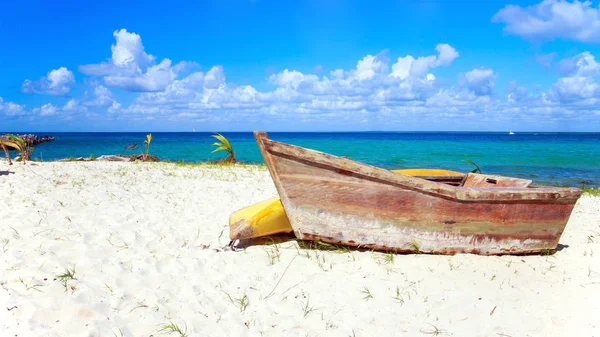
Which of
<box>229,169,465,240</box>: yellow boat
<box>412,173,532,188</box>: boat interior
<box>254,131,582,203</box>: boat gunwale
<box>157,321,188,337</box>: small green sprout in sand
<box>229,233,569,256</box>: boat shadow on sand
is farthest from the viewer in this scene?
<box>412,173,532,188</box>: boat interior

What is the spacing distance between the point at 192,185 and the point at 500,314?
21.9ft

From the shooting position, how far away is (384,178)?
3934mm

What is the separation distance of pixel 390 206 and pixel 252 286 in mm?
1606

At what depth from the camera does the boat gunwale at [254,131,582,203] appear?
388cm

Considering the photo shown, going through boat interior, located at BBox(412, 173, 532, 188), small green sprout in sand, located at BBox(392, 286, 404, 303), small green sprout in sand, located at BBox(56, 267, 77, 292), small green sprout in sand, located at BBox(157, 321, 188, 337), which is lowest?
small green sprout in sand, located at BBox(392, 286, 404, 303)

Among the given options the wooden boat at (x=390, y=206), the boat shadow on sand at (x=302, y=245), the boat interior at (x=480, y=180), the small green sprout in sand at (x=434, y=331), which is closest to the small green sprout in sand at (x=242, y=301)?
the wooden boat at (x=390, y=206)

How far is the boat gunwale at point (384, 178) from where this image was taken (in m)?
3.88

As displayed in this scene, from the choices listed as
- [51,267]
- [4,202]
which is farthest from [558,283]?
[4,202]

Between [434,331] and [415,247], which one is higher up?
[415,247]

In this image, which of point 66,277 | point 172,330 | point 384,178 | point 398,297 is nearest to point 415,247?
point 384,178

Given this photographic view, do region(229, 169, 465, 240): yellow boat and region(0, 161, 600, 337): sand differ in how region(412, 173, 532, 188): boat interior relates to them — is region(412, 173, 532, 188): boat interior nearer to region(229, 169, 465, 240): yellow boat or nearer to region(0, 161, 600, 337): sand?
region(0, 161, 600, 337): sand

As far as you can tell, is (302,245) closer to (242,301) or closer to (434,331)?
(242,301)

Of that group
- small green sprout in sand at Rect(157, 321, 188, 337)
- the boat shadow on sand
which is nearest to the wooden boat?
the boat shadow on sand

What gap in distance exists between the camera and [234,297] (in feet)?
10.6
